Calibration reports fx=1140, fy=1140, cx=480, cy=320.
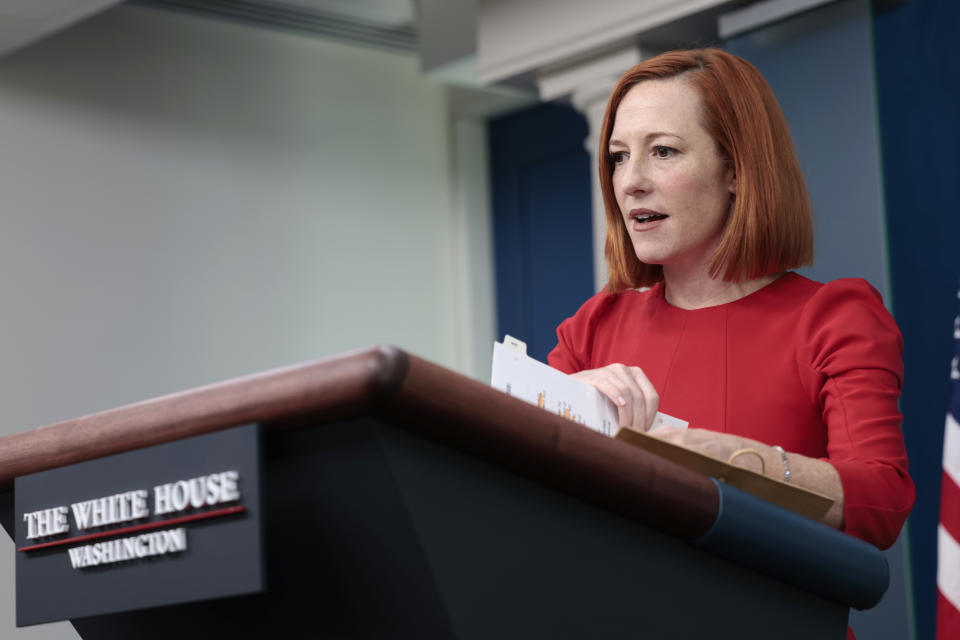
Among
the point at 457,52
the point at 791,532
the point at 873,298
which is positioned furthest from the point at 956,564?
the point at 457,52

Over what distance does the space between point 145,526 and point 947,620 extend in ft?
7.41

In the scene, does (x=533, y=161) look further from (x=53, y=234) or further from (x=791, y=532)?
(x=791, y=532)

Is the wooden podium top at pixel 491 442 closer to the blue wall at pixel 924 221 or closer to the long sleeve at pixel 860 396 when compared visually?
the long sleeve at pixel 860 396

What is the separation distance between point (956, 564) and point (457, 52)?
269 centimetres

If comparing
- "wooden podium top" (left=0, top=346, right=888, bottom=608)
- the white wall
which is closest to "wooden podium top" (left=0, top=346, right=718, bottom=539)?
"wooden podium top" (left=0, top=346, right=888, bottom=608)

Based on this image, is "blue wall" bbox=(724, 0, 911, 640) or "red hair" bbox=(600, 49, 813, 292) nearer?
"red hair" bbox=(600, 49, 813, 292)

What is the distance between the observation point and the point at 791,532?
88 centimetres

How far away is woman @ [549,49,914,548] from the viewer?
124 centimetres

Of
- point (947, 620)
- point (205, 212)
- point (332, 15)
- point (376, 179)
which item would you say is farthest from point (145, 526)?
point (376, 179)

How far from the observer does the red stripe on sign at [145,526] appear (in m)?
0.69

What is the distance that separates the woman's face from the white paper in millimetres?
347

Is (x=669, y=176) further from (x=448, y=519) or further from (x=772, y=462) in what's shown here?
(x=448, y=519)

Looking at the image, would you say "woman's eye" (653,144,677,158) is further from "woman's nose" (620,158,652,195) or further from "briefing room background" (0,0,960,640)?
"briefing room background" (0,0,960,640)

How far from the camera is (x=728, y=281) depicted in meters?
1.38
